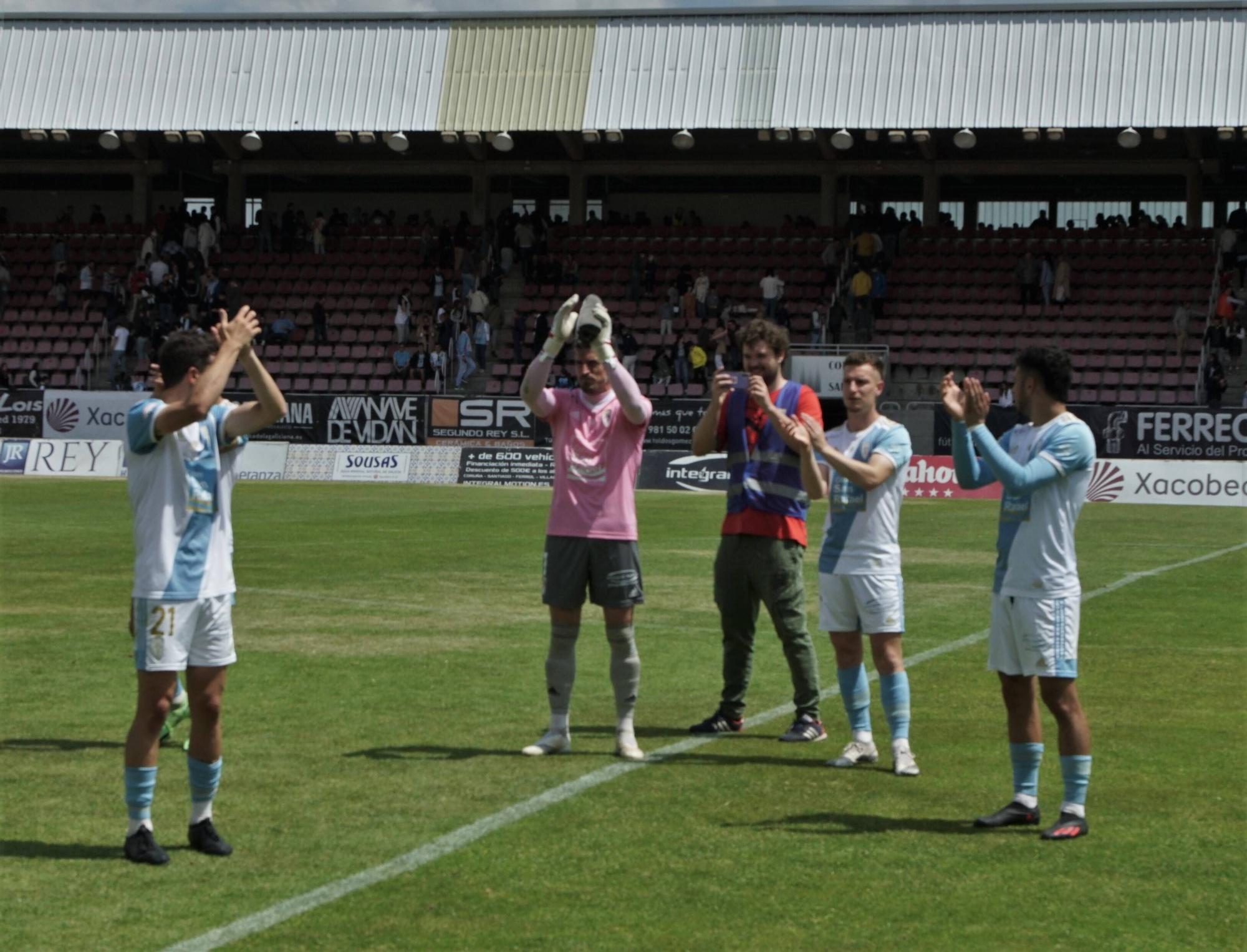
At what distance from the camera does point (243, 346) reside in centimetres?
682

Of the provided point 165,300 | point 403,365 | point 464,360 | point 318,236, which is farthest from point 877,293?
point 165,300

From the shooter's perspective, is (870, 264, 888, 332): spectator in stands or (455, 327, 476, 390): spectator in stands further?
(870, 264, 888, 332): spectator in stands

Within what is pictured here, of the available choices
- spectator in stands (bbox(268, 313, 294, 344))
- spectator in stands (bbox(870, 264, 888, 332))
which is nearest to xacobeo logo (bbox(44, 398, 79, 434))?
spectator in stands (bbox(268, 313, 294, 344))

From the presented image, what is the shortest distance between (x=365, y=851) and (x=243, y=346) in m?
2.12

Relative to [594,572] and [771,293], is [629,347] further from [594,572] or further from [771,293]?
[594,572]

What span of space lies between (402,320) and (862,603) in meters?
37.0

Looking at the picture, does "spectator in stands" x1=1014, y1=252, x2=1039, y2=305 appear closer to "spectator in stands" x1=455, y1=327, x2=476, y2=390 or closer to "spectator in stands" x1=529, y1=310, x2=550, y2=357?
"spectator in stands" x1=529, y1=310, x2=550, y2=357

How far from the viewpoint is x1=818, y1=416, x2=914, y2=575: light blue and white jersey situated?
8820mm

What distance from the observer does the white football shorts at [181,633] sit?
22.2 ft

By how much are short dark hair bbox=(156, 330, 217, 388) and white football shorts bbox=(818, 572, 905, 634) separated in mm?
3414

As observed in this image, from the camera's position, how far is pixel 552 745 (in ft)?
30.1

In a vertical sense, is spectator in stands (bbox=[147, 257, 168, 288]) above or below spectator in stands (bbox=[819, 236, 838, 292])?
below

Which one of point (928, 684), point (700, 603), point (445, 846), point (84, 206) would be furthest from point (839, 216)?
point (445, 846)

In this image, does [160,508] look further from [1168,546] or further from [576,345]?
[1168,546]
